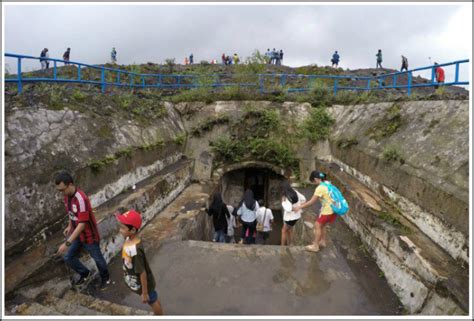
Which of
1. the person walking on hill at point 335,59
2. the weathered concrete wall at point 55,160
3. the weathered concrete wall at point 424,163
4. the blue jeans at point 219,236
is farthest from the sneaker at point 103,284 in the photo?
the person walking on hill at point 335,59

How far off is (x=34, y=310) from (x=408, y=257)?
187 inches

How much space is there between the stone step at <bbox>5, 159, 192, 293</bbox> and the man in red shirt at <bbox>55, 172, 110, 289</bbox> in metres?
0.24

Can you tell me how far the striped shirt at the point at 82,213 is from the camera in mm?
3576

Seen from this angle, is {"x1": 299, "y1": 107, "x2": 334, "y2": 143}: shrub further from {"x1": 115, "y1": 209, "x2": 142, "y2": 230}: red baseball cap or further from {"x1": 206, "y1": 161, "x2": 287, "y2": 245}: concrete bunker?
{"x1": 115, "y1": 209, "x2": 142, "y2": 230}: red baseball cap

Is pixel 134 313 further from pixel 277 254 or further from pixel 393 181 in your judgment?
pixel 393 181

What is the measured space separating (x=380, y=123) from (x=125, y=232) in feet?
24.9

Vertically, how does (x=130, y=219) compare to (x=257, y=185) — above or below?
above

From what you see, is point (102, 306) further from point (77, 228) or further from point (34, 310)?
point (77, 228)

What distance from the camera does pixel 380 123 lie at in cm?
809

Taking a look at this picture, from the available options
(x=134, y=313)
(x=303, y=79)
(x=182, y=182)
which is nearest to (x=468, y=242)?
(x=134, y=313)

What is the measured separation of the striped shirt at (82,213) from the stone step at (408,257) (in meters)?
4.31

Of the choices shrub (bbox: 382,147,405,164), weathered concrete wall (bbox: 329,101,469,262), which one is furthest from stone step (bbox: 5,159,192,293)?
shrub (bbox: 382,147,405,164)

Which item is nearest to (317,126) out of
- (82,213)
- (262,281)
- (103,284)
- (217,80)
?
(217,80)

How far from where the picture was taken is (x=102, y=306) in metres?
3.32
